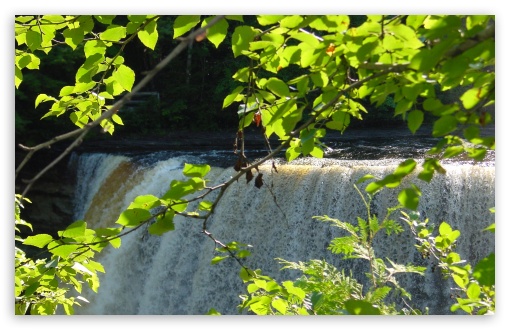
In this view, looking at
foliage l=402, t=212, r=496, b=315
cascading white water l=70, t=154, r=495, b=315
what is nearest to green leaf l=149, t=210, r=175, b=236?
foliage l=402, t=212, r=496, b=315

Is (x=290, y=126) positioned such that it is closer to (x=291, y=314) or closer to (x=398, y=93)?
(x=398, y=93)

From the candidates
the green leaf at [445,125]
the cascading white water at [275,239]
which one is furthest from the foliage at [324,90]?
the cascading white water at [275,239]

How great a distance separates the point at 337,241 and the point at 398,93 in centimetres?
47

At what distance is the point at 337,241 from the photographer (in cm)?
145

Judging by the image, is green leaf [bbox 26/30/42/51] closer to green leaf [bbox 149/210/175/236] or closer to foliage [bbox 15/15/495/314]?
foliage [bbox 15/15/495/314]

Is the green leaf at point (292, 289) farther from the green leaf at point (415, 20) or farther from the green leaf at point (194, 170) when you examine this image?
the green leaf at point (415, 20)

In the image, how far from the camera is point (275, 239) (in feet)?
Result: 13.9

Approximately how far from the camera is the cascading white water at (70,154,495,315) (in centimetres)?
387

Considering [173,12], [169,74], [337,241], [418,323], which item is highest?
[169,74]

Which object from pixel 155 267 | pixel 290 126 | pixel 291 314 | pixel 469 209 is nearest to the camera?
pixel 290 126

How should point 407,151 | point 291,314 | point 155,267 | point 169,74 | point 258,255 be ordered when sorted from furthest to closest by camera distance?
point 169,74, point 407,151, point 155,267, point 258,255, point 291,314

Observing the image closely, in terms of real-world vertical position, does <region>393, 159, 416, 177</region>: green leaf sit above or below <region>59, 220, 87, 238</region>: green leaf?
above

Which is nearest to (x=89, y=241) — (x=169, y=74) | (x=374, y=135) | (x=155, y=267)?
(x=155, y=267)

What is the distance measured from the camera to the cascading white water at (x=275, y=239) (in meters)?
3.87
